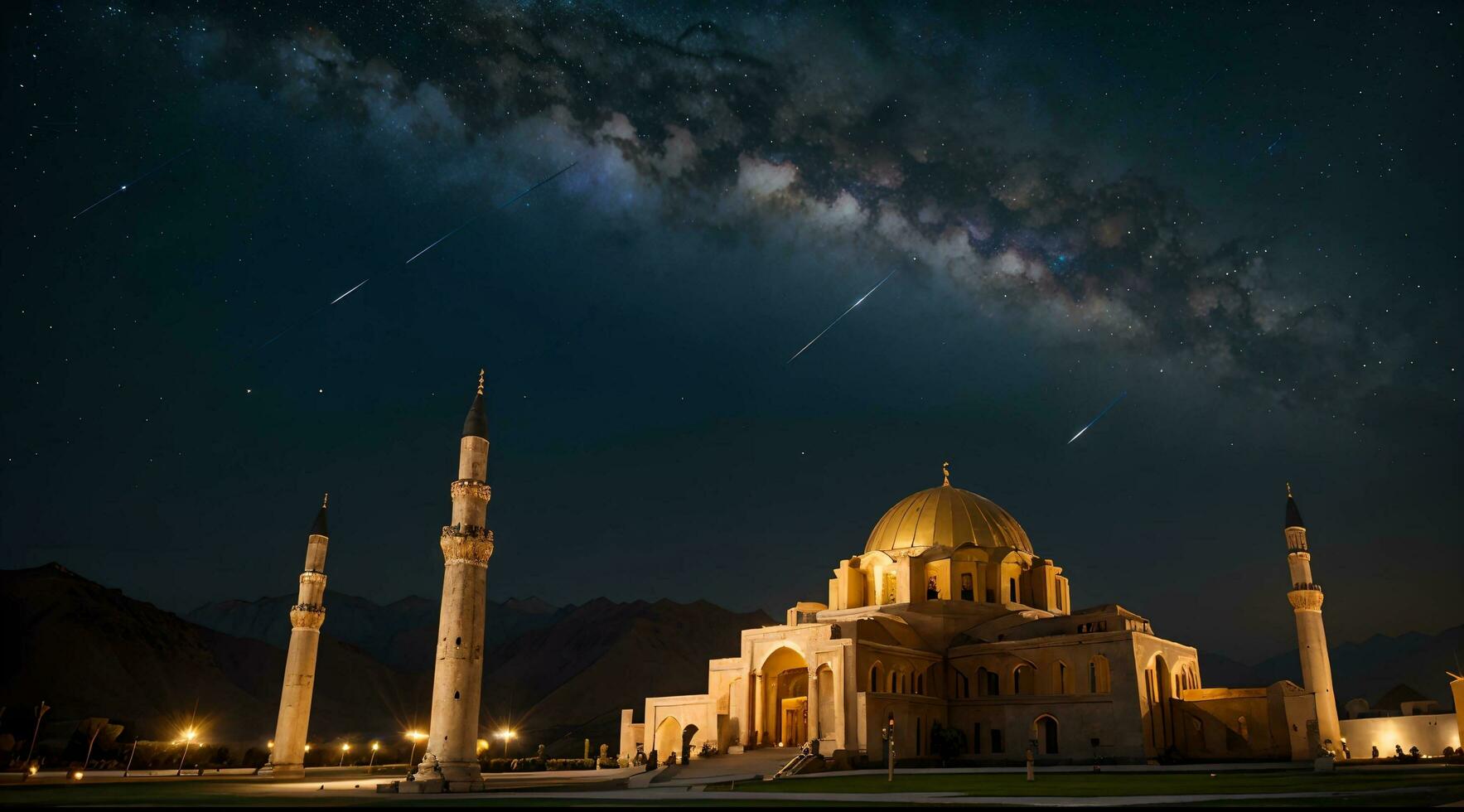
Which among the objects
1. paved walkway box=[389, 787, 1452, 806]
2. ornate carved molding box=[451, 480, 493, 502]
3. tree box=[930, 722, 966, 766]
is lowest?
paved walkway box=[389, 787, 1452, 806]

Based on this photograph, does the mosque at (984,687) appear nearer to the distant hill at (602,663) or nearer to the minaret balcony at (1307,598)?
the minaret balcony at (1307,598)

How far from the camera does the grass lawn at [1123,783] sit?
73.1 feet

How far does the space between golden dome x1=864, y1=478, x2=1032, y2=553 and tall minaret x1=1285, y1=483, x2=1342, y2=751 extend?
47.1 ft

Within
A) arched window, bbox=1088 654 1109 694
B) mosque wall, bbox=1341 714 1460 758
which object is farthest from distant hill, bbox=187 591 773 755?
mosque wall, bbox=1341 714 1460 758

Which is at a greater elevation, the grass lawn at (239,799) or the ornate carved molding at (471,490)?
the ornate carved molding at (471,490)

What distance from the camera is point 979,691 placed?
161 feet

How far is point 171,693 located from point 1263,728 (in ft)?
292

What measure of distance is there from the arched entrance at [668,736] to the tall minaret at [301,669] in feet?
54.5

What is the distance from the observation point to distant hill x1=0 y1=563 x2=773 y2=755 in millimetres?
86875

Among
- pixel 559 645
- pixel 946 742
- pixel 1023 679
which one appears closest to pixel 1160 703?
pixel 1023 679

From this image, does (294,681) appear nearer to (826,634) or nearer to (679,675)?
(826,634)

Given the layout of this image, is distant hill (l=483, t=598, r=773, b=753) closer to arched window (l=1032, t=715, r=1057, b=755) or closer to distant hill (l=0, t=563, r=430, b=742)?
distant hill (l=0, t=563, r=430, b=742)

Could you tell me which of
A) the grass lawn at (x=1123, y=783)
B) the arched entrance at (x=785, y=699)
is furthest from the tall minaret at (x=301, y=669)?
the grass lawn at (x=1123, y=783)

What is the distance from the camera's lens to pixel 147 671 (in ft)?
306
